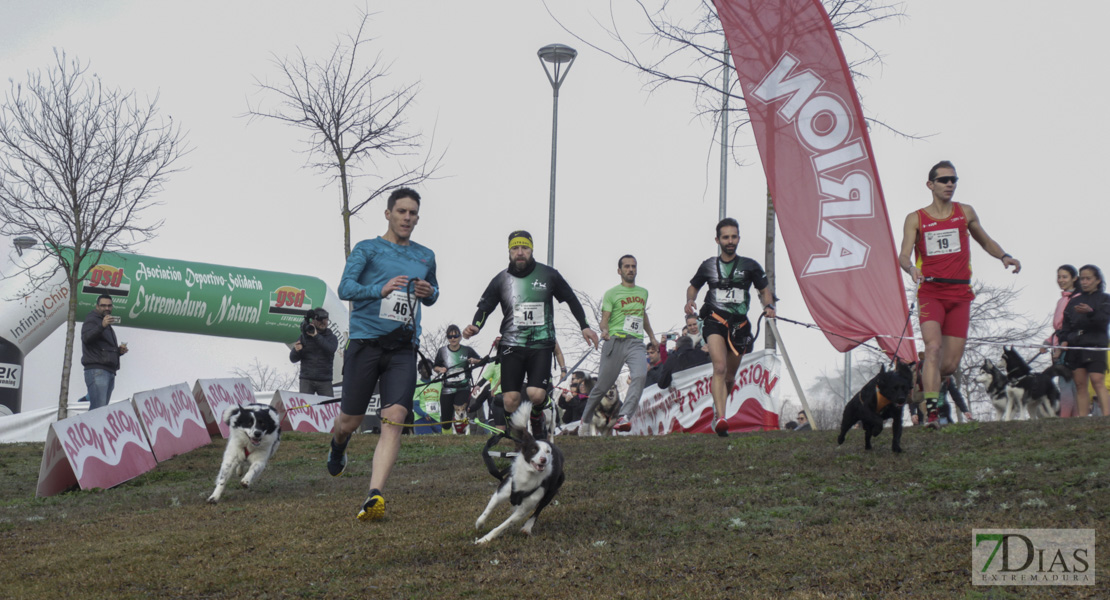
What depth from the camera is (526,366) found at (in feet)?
29.3

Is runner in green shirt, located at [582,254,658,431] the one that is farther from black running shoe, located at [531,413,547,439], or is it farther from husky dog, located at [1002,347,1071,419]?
husky dog, located at [1002,347,1071,419]

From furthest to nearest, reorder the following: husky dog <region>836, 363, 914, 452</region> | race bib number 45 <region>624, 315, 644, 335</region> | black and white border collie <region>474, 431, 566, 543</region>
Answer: race bib number 45 <region>624, 315, 644, 335</region>
husky dog <region>836, 363, 914, 452</region>
black and white border collie <region>474, 431, 566, 543</region>

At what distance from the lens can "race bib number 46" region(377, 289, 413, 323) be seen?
6363 millimetres

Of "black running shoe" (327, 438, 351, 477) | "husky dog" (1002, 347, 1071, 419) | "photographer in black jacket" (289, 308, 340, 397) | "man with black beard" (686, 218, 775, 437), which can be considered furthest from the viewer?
"photographer in black jacket" (289, 308, 340, 397)

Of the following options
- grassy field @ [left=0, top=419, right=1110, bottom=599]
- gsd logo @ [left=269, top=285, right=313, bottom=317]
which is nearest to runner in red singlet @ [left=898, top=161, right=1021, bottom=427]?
grassy field @ [left=0, top=419, right=1110, bottom=599]

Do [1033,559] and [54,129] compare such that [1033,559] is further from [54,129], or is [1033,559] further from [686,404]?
[54,129]

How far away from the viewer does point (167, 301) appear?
76.1 feet

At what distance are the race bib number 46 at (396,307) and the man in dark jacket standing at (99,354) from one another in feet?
31.0

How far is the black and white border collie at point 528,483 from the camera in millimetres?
5641

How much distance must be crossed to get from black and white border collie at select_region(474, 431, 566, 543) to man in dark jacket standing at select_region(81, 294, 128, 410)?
10.5 m

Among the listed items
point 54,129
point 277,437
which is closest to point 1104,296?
point 277,437

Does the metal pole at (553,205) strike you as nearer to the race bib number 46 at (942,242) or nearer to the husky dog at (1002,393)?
the husky dog at (1002,393)

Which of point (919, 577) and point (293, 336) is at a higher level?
point (293, 336)

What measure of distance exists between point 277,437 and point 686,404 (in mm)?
7101
